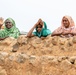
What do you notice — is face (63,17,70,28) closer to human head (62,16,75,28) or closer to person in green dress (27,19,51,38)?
human head (62,16,75,28)

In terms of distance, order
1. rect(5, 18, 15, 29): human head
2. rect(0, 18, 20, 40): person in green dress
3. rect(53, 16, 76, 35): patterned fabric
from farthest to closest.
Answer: rect(5, 18, 15, 29): human head
rect(0, 18, 20, 40): person in green dress
rect(53, 16, 76, 35): patterned fabric

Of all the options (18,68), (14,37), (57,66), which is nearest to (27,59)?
(18,68)

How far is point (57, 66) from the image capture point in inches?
270

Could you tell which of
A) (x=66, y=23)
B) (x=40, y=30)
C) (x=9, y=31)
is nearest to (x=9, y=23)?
(x=9, y=31)

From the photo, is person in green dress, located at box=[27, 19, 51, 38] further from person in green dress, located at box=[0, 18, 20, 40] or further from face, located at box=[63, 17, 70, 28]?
person in green dress, located at box=[0, 18, 20, 40]

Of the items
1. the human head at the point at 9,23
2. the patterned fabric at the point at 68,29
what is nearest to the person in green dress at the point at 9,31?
the human head at the point at 9,23

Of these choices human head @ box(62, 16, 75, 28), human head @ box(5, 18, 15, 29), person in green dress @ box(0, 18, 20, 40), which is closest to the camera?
human head @ box(62, 16, 75, 28)

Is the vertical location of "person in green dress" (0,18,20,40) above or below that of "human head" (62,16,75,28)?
below

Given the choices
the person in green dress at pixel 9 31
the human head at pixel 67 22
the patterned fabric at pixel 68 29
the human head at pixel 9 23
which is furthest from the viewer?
the human head at pixel 9 23

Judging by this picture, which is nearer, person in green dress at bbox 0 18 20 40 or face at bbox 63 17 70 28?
face at bbox 63 17 70 28

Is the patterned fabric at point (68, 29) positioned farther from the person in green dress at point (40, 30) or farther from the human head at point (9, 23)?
the human head at point (9, 23)

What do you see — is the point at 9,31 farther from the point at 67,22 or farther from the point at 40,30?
the point at 67,22

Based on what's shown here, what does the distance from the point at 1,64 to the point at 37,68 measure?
93 centimetres

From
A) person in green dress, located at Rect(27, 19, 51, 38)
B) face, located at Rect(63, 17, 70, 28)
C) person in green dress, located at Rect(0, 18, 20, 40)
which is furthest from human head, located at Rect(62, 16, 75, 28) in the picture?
person in green dress, located at Rect(0, 18, 20, 40)
